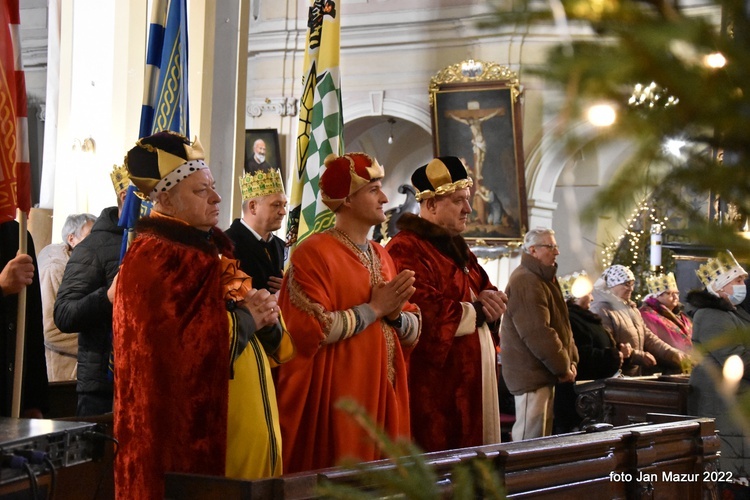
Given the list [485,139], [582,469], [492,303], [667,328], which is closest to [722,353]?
[492,303]

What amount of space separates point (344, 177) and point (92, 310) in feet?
3.57

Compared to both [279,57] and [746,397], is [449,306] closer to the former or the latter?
[746,397]

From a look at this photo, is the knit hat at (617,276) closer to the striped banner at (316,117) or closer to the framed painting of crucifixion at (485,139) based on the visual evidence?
the striped banner at (316,117)

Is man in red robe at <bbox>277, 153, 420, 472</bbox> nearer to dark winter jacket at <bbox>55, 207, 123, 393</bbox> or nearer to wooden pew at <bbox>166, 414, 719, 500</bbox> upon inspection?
wooden pew at <bbox>166, 414, 719, 500</bbox>

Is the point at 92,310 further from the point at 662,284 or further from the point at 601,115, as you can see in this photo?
the point at 662,284

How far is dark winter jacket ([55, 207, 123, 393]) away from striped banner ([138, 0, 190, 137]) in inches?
19.1

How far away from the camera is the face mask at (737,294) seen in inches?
233

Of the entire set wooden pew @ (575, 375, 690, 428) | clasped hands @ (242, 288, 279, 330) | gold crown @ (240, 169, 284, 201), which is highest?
gold crown @ (240, 169, 284, 201)

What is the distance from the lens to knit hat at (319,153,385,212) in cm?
371

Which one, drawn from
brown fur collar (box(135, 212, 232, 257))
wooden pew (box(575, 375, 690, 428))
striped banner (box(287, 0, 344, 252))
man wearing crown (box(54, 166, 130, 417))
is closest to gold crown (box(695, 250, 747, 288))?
wooden pew (box(575, 375, 690, 428))

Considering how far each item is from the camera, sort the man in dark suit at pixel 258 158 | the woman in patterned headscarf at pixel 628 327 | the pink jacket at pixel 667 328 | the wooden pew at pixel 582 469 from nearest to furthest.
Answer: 1. the wooden pew at pixel 582 469
2. the woman in patterned headscarf at pixel 628 327
3. the pink jacket at pixel 667 328
4. the man in dark suit at pixel 258 158

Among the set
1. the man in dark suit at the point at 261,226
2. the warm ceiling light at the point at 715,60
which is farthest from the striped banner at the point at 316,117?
the warm ceiling light at the point at 715,60

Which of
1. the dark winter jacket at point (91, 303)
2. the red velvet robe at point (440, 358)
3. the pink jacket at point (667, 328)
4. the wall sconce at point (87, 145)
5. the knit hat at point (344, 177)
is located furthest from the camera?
the pink jacket at point (667, 328)

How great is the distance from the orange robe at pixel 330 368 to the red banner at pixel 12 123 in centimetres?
98
